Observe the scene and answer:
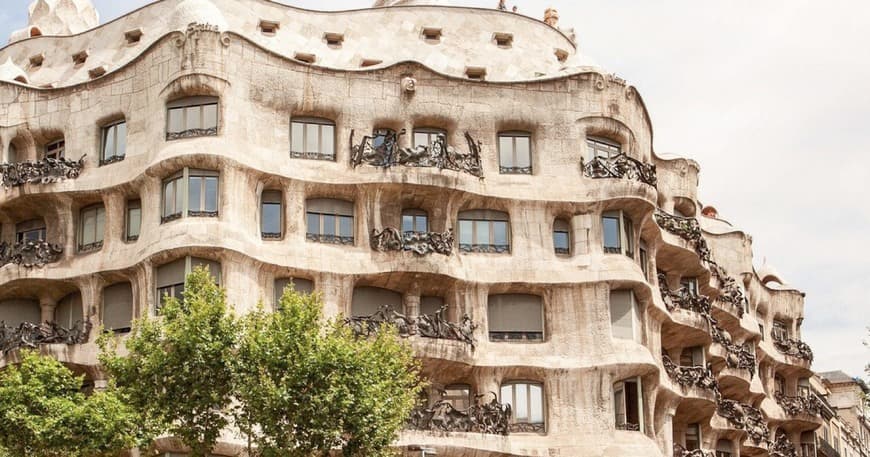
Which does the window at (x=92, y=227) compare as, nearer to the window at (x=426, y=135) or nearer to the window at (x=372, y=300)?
the window at (x=372, y=300)

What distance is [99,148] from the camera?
5419 cm

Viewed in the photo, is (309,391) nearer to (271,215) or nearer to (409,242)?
(409,242)

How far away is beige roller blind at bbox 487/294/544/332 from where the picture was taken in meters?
53.5

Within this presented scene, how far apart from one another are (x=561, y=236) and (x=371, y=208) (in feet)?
23.0

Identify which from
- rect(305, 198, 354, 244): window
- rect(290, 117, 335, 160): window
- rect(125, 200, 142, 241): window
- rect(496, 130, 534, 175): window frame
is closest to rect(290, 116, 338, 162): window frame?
rect(290, 117, 335, 160): window

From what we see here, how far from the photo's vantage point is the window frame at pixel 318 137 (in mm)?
53344

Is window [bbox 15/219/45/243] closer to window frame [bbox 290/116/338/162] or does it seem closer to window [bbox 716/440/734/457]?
window frame [bbox 290/116/338/162]

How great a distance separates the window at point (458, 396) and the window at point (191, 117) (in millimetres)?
11976

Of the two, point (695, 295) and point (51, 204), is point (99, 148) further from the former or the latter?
point (695, 295)

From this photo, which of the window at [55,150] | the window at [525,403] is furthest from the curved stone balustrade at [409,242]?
the window at [55,150]

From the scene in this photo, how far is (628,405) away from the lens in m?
52.9

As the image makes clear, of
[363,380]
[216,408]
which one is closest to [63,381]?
[216,408]

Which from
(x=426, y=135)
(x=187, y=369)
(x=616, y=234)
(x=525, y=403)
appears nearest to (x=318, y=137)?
(x=426, y=135)

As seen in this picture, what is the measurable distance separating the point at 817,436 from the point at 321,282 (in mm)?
45433
